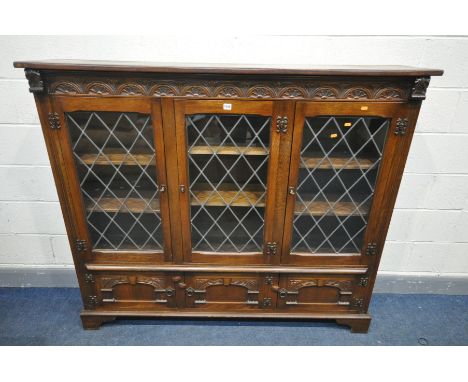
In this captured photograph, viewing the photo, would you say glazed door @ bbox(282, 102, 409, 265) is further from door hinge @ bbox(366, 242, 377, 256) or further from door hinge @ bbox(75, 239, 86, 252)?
door hinge @ bbox(75, 239, 86, 252)

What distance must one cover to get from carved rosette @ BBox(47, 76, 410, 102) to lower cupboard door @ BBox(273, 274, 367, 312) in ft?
3.15

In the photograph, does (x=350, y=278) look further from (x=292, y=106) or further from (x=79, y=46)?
(x=79, y=46)

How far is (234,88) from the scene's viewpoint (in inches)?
50.0

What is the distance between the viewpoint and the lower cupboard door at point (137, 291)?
167cm

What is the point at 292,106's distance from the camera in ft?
4.24

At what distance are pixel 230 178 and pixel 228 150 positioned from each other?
0.50 feet

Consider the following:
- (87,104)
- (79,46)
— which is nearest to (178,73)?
(87,104)

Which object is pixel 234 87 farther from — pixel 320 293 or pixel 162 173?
pixel 320 293

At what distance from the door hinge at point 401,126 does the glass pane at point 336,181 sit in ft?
0.15

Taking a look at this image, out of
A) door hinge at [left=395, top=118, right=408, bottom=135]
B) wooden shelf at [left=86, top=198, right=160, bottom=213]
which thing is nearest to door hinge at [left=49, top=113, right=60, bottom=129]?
wooden shelf at [left=86, top=198, right=160, bottom=213]

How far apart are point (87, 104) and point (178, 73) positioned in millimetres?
425

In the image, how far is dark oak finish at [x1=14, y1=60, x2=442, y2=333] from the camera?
1.27 meters

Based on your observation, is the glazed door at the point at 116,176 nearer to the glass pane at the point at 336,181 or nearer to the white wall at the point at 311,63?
the white wall at the point at 311,63

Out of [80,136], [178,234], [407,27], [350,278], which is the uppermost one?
[407,27]
